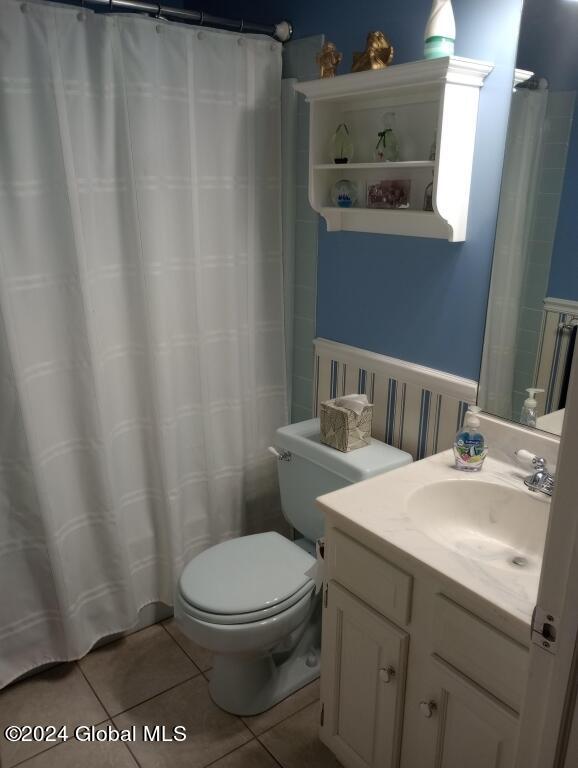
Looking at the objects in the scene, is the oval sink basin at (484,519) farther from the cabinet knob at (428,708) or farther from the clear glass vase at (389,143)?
the clear glass vase at (389,143)

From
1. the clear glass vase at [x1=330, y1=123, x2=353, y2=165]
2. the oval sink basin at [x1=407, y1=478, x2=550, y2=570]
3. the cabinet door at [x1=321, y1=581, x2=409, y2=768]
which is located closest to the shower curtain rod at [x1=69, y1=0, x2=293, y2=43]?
the clear glass vase at [x1=330, y1=123, x2=353, y2=165]

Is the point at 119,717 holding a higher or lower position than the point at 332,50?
lower

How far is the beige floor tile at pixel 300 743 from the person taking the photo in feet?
5.75

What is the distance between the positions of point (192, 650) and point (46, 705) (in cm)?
49

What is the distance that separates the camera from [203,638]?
67.6 inches

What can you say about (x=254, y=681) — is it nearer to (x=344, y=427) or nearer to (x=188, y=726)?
(x=188, y=726)

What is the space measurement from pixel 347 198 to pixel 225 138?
453 millimetres

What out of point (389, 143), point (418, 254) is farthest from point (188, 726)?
point (389, 143)

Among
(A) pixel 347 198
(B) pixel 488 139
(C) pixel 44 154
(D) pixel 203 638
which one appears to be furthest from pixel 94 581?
(B) pixel 488 139

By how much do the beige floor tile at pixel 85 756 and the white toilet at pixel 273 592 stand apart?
12.2 inches

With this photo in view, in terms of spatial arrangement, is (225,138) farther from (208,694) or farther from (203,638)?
(208,694)

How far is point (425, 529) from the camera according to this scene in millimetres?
1475

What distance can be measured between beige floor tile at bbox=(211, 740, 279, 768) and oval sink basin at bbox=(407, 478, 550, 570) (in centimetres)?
86

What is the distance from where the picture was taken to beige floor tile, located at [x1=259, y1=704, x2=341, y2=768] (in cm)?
175
